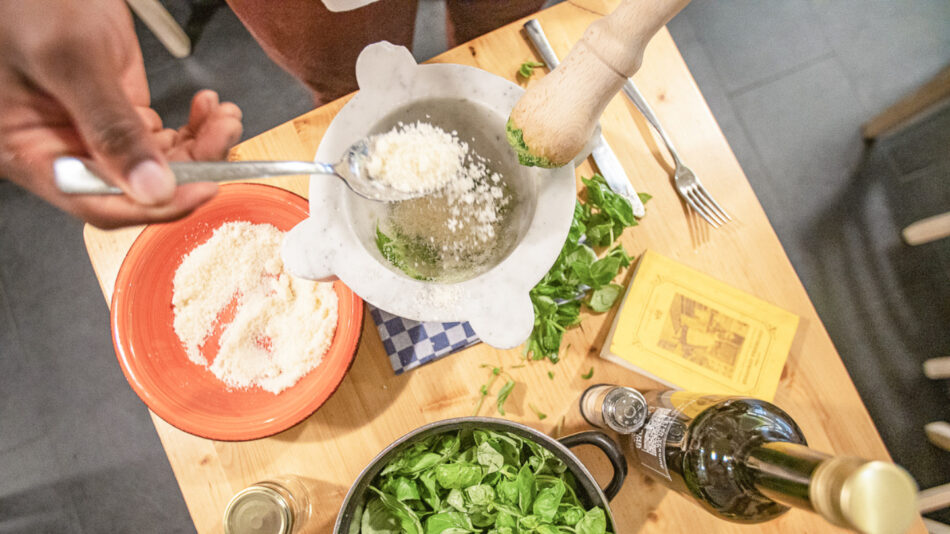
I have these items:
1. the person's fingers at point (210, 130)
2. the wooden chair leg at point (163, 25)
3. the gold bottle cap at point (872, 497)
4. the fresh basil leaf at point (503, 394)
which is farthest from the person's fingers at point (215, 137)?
the wooden chair leg at point (163, 25)

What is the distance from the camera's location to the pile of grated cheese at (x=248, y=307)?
3.11 feet

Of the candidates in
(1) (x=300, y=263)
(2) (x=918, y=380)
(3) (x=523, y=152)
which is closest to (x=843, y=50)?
(2) (x=918, y=380)

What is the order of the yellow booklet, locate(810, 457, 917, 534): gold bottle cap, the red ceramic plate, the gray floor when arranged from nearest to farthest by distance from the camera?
locate(810, 457, 917, 534): gold bottle cap, the red ceramic plate, the yellow booklet, the gray floor

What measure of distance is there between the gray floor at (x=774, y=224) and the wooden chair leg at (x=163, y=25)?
0.06 m

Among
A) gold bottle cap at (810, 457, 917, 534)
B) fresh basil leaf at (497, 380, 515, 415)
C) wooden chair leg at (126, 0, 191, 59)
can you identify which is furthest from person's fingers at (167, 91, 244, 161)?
wooden chair leg at (126, 0, 191, 59)

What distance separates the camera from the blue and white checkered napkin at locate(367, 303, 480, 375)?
0.98 metres

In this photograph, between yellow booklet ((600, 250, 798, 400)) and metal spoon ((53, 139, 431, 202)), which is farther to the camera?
yellow booklet ((600, 250, 798, 400))

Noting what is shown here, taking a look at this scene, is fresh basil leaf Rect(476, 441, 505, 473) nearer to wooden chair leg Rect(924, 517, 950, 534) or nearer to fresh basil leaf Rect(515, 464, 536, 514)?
fresh basil leaf Rect(515, 464, 536, 514)

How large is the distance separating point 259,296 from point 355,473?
1.19 ft

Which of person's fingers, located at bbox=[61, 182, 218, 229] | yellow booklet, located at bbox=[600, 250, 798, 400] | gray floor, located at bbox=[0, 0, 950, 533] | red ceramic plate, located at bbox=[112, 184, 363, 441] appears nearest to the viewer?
person's fingers, located at bbox=[61, 182, 218, 229]

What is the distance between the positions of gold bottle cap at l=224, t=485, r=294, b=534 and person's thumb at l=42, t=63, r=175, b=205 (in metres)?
0.58

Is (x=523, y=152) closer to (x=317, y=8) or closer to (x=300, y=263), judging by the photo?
(x=300, y=263)

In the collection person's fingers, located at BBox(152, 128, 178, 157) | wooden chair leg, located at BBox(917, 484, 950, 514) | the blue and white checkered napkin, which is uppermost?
person's fingers, located at BBox(152, 128, 178, 157)

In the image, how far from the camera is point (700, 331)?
102 centimetres
